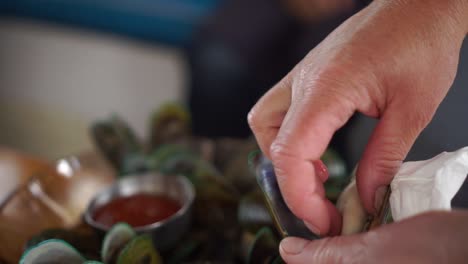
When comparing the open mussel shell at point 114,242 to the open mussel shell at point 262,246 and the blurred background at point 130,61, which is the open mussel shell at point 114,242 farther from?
the blurred background at point 130,61

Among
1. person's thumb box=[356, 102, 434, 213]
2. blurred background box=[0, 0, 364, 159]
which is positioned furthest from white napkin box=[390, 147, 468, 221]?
blurred background box=[0, 0, 364, 159]

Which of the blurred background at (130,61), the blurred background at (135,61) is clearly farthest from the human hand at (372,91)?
the blurred background at (130,61)

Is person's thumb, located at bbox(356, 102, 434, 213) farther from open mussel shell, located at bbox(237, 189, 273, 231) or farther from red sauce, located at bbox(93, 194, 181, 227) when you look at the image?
red sauce, located at bbox(93, 194, 181, 227)

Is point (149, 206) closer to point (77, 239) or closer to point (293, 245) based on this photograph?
point (77, 239)

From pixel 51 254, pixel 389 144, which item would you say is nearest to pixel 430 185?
pixel 389 144

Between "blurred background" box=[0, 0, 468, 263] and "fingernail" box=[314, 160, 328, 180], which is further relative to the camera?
"blurred background" box=[0, 0, 468, 263]
